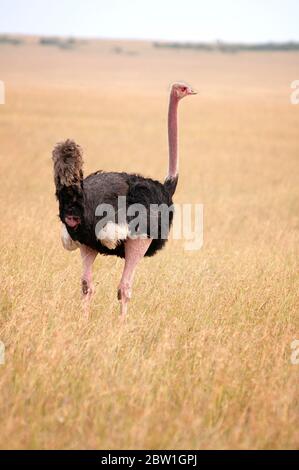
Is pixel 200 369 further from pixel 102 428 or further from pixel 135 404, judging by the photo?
pixel 102 428

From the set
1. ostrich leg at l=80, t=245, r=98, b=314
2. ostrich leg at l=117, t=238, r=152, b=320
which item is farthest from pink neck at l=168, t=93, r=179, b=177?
ostrich leg at l=80, t=245, r=98, b=314

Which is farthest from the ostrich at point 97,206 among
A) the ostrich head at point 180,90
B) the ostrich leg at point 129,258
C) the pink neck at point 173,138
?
the ostrich head at point 180,90

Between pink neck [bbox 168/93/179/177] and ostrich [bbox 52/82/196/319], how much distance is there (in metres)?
0.21

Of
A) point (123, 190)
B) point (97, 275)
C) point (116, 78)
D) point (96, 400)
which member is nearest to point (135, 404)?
point (96, 400)

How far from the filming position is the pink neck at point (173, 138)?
6.28 meters

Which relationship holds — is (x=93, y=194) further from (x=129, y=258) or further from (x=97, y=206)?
(x=129, y=258)

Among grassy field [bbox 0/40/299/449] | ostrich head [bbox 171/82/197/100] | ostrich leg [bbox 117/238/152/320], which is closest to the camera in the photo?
grassy field [bbox 0/40/299/449]

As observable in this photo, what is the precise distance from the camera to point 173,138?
21.4ft

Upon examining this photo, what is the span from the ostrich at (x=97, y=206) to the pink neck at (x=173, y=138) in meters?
0.21

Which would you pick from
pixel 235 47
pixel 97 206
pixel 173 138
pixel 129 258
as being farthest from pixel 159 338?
pixel 235 47

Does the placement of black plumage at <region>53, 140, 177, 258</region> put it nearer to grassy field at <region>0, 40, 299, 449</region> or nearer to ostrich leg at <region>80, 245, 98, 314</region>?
ostrich leg at <region>80, 245, 98, 314</region>

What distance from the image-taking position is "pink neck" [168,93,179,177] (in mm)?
6277

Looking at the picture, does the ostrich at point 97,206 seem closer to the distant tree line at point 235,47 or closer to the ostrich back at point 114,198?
the ostrich back at point 114,198
